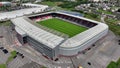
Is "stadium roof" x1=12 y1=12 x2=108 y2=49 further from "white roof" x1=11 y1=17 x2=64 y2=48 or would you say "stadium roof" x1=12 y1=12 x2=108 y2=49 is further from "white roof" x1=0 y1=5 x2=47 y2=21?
"white roof" x1=0 y1=5 x2=47 y2=21

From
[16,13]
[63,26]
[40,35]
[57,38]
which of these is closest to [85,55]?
[57,38]

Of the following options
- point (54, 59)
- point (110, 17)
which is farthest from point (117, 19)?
point (54, 59)

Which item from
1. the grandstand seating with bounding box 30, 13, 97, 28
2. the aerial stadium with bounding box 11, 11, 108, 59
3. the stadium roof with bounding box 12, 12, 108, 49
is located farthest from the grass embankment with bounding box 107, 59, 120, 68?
the grandstand seating with bounding box 30, 13, 97, 28

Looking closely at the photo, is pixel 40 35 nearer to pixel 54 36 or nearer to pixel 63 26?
pixel 54 36

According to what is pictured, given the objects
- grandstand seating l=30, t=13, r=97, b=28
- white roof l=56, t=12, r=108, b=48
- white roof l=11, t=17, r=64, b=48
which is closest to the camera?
white roof l=11, t=17, r=64, b=48

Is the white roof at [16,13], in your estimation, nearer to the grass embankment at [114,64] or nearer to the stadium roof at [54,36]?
the stadium roof at [54,36]
